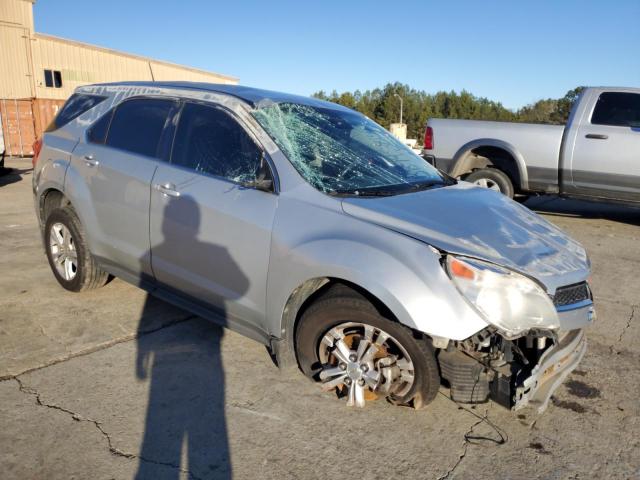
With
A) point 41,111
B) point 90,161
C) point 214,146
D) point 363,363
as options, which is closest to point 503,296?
point 363,363

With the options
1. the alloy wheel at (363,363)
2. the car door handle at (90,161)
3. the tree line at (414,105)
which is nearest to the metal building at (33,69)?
the car door handle at (90,161)

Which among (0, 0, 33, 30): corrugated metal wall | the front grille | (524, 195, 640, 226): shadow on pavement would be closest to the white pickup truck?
(524, 195, 640, 226): shadow on pavement

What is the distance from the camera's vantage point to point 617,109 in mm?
8016

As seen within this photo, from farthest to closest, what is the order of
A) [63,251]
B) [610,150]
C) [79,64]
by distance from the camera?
[79,64]
[610,150]
[63,251]

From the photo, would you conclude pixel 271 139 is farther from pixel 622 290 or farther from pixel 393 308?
pixel 622 290

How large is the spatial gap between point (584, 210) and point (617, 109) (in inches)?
103

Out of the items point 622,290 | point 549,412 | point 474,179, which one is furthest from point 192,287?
point 474,179

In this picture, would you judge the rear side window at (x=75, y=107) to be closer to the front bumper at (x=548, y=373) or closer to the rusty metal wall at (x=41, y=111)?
the front bumper at (x=548, y=373)

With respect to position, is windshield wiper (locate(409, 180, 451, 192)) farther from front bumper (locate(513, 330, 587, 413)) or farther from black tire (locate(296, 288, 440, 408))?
front bumper (locate(513, 330, 587, 413))

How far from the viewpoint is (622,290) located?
213 inches

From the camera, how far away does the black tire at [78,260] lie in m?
4.46

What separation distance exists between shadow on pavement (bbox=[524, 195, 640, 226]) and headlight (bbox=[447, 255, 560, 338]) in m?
7.42

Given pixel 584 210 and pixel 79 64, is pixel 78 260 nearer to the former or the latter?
pixel 584 210

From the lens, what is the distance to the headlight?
2.61 metres
